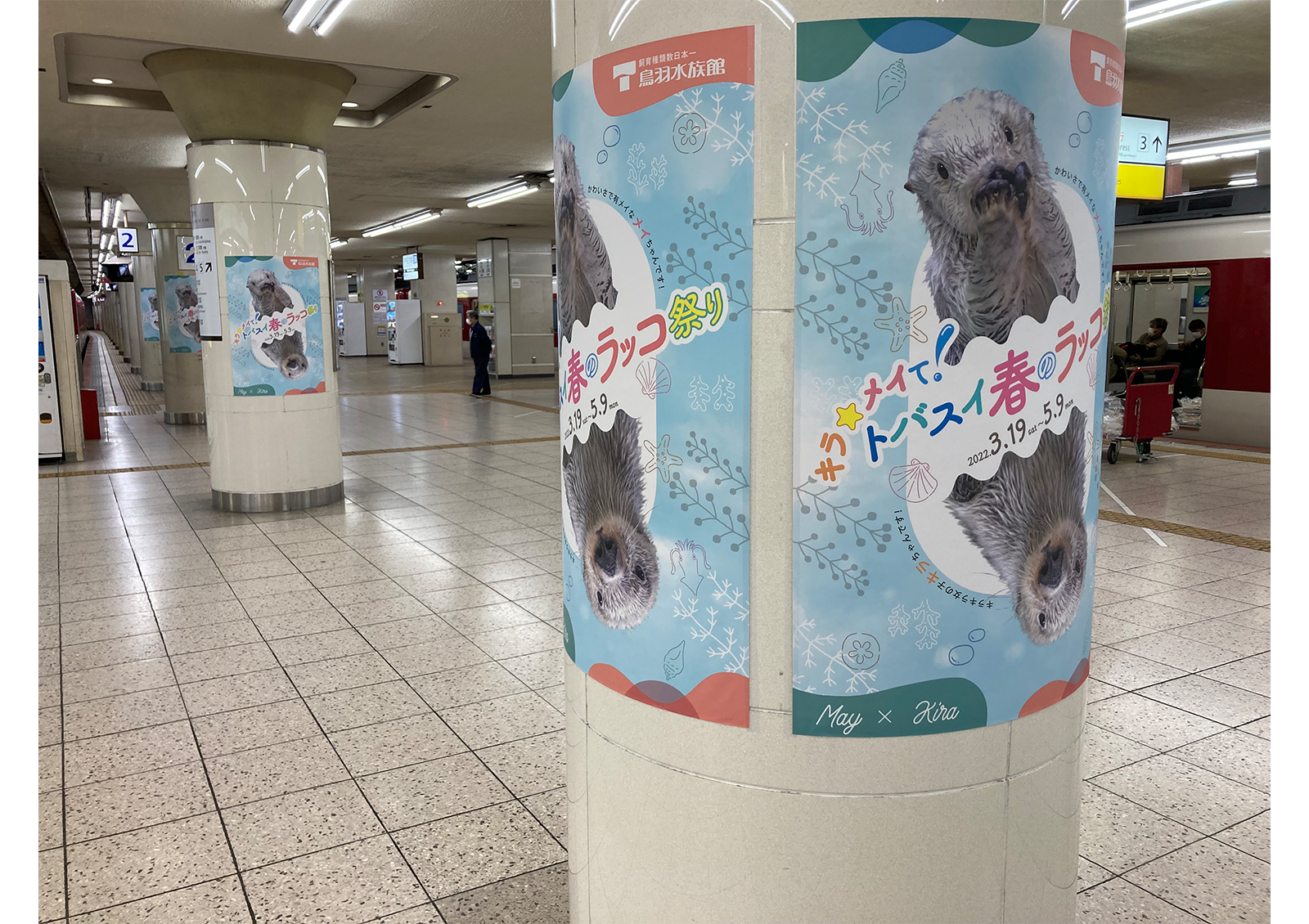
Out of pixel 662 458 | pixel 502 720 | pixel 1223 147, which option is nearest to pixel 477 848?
pixel 502 720

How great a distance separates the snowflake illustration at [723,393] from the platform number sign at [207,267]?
7830 mm

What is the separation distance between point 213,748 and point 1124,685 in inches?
168

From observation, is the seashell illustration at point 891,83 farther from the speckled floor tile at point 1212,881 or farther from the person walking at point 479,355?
the person walking at point 479,355

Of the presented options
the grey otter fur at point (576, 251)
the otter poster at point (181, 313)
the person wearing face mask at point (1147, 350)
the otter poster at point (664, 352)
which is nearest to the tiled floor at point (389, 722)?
the otter poster at point (664, 352)

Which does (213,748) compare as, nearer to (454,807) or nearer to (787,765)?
(454,807)

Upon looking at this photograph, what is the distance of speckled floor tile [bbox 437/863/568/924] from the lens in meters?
2.85

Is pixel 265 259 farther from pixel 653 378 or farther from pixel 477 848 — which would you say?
pixel 653 378

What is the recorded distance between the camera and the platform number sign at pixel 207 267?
8.44m

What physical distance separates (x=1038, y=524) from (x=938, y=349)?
0.48 meters

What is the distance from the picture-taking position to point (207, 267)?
8.53 metres

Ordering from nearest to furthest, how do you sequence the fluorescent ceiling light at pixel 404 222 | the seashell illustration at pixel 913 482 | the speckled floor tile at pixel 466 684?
the seashell illustration at pixel 913 482, the speckled floor tile at pixel 466 684, the fluorescent ceiling light at pixel 404 222

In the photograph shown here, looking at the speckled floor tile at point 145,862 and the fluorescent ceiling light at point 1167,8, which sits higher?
the fluorescent ceiling light at point 1167,8

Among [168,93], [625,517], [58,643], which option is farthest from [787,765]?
[168,93]

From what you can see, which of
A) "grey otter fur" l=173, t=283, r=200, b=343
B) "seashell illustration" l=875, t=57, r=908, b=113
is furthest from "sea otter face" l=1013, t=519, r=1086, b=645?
"grey otter fur" l=173, t=283, r=200, b=343
